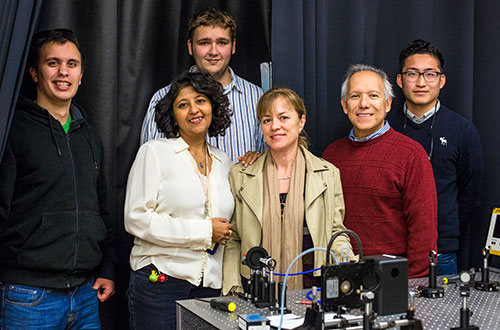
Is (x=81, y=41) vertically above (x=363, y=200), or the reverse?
(x=81, y=41)

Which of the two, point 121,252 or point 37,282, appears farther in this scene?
point 121,252

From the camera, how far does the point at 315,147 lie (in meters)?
3.21

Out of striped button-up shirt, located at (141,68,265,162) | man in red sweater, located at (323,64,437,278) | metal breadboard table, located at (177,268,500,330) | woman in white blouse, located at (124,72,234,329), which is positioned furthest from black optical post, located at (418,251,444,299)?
striped button-up shirt, located at (141,68,265,162)

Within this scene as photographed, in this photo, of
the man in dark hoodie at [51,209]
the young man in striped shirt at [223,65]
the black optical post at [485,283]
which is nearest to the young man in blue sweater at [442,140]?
the black optical post at [485,283]

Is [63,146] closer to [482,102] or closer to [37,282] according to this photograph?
[37,282]

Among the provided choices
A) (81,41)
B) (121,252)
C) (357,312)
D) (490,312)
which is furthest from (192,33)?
(490,312)

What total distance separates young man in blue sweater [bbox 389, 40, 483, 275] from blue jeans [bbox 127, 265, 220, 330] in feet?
4.79

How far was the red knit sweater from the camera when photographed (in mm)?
2506

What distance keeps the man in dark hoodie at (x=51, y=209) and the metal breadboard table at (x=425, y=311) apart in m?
0.52

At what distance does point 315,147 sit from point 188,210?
3.65 ft

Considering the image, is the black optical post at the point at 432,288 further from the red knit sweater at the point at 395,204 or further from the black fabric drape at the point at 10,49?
the black fabric drape at the point at 10,49

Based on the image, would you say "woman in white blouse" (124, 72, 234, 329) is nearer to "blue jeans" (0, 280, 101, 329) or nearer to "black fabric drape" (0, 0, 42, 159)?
"blue jeans" (0, 280, 101, 329)

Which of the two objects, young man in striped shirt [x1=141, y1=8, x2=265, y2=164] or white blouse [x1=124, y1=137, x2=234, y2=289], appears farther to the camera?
young man in striped shirt [x1=141, y1=8, x2=265, y2=164]

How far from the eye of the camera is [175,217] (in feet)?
7.65
